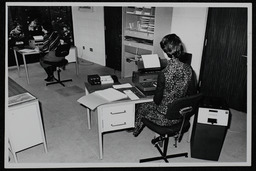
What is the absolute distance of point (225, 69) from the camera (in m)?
3.42

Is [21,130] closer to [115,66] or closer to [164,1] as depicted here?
[164,1]

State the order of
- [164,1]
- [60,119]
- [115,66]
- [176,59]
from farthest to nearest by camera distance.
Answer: [115,66] < [60,119] < [176,59] < [164,1]

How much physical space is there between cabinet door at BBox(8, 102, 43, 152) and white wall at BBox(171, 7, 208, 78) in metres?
2.64

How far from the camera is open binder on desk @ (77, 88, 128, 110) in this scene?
211 cm

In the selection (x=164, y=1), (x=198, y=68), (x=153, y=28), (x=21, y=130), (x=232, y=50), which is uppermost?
(x=164, y=1)

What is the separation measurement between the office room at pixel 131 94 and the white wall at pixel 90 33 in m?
0.04

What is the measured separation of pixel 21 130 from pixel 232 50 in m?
3.01

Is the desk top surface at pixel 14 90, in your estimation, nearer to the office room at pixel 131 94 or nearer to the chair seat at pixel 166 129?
the office room at pixel 131 94

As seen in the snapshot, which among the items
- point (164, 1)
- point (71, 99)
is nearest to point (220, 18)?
point (164, 1)

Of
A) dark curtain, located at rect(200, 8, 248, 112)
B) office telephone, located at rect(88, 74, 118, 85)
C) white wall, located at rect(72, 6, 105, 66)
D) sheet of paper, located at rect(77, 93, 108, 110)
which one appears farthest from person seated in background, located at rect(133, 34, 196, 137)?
white wall, located at rect(72, 6, 105, 66)

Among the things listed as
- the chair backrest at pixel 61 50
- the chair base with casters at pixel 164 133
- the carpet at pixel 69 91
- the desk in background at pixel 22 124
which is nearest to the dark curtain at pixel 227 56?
the chair base with casters at pixel 164 133

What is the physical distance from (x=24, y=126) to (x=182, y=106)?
1558 millimetres

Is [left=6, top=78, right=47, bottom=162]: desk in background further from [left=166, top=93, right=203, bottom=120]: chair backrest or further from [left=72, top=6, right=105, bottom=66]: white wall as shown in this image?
[left=72, top=6, right=105, bottom=66]: white wall

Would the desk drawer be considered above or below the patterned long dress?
below
